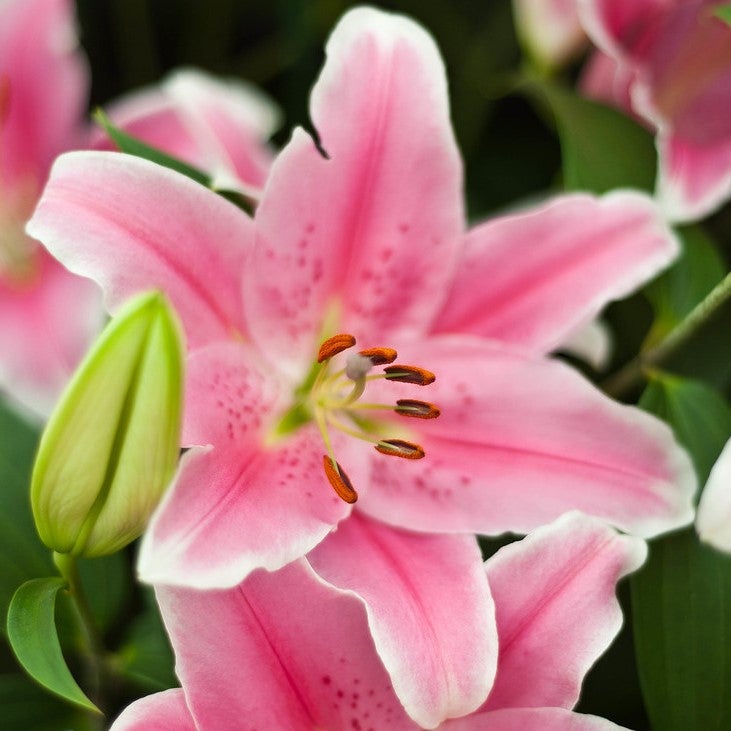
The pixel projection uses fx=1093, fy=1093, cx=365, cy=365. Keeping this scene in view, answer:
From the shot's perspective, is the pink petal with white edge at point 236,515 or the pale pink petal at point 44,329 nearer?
the pink petal with white edge at point 236,515

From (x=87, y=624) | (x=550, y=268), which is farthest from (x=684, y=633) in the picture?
(x=87, y=624)

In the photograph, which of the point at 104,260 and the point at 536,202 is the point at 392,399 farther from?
the point at 536,202

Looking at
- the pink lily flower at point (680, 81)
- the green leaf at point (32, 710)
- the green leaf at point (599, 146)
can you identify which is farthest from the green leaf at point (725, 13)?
the green leaf at point (32, 710)

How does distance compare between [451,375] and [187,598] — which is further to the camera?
[451,375]

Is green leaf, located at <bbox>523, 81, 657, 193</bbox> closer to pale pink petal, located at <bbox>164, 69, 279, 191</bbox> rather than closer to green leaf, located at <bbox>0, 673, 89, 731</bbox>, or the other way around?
pale pink petal, located at <bbox>164, 69, 279, 191</bbox>

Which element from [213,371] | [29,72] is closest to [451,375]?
[213,371]

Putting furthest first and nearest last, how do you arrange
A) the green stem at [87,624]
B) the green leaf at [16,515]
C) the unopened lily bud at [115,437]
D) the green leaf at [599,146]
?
1. the green leaf at [599,146]
2. the green leaf at [16,515]
3. the green stem at [87,624]
4. the unopened lily bud at [115,437]

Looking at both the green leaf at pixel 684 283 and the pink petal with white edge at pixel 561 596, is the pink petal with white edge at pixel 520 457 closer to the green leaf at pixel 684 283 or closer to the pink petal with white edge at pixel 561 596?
the pink petal with white edge at pixel 561 596
